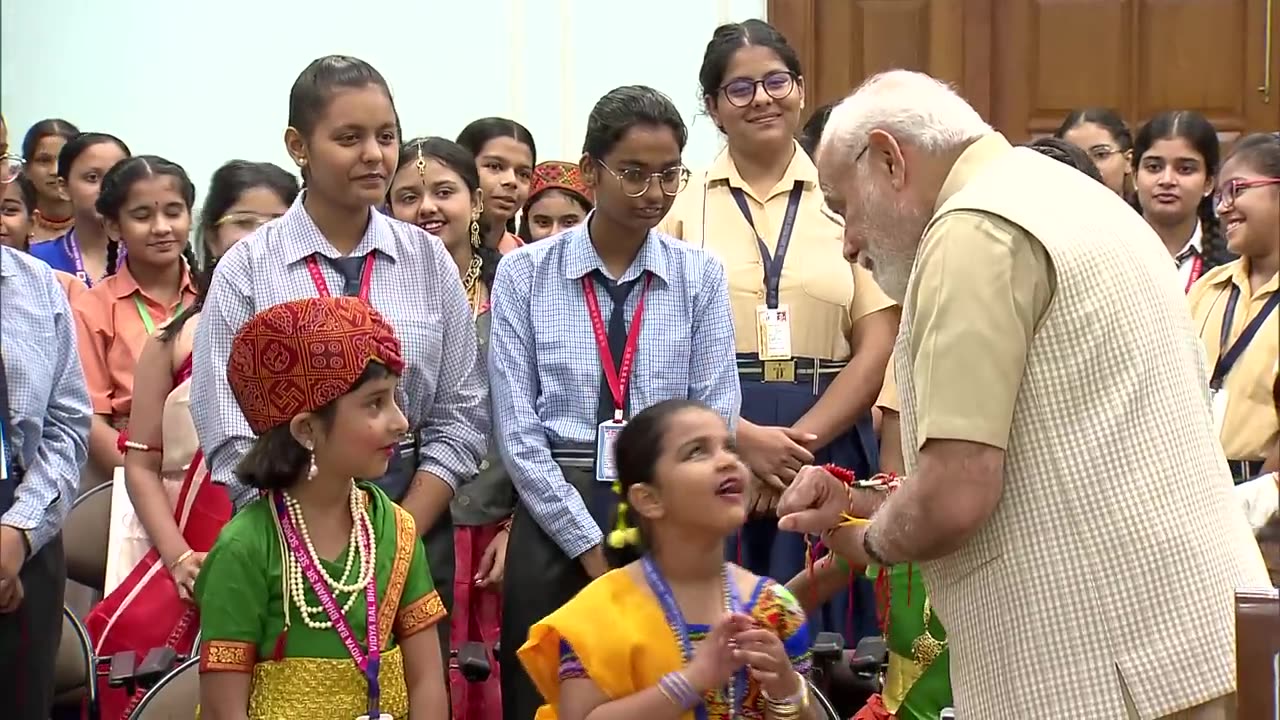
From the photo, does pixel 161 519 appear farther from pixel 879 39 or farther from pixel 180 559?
pixel 879 39

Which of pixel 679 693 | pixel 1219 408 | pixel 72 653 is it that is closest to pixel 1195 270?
pixel 1219 408

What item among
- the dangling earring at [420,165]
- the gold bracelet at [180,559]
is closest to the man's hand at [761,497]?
the gold bracelet at [180,559]

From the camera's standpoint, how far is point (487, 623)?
385cm

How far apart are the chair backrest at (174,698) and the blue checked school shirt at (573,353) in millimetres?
701

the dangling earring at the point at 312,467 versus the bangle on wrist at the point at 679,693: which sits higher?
the dangling earring at the point at 312,467

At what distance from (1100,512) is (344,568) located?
4.04 ft

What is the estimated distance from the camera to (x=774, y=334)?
367cm

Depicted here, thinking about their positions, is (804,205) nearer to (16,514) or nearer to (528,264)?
(528,264)

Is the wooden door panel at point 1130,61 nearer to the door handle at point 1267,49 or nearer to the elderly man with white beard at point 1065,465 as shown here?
the door handle at point 1267,49

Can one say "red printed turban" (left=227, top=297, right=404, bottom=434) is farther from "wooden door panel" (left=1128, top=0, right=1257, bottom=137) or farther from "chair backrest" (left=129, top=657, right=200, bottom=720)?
"wooden door panel" (left=1128, top=0, right=1257, bottom=137)

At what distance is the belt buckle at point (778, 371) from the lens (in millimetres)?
3672

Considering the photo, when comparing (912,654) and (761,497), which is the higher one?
(761,497)

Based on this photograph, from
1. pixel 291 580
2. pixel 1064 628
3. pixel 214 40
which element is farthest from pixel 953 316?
pixel 214 40

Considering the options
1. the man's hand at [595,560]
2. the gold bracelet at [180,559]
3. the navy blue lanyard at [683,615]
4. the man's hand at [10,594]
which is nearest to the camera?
the navy blue lanyard at [683,615]
